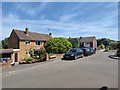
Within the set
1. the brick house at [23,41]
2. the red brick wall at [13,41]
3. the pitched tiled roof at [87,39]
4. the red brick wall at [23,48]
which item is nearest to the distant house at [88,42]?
the pitched tiled roof at [87,39]

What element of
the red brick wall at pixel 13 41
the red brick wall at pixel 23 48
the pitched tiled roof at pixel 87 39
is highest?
the pitched tiled roof at pixel 87 39

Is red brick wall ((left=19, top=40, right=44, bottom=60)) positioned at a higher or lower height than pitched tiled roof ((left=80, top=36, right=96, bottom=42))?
lower

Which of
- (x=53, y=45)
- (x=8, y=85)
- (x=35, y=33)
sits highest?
(x=35, y=33)

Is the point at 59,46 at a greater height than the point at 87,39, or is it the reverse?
the point at 87,39

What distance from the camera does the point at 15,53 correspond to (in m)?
39.9

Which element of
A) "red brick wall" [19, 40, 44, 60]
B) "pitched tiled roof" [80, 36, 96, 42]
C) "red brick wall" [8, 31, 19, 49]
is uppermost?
"pitched tiled roof" [80, 36, 96, 42]

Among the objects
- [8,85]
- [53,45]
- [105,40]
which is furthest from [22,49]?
[105,40]

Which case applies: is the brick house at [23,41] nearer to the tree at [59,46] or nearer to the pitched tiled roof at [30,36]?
the pitched tiled roof at [30,36]

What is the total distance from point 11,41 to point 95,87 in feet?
121

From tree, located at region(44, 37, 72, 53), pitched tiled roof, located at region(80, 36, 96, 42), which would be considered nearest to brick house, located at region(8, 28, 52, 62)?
tree, located at region(44, 37, 72, 53)

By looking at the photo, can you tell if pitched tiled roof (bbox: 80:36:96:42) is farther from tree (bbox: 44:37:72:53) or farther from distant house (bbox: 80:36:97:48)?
tree (bbox: 44:37:72:53)

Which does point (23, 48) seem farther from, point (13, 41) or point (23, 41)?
point (13, 41)

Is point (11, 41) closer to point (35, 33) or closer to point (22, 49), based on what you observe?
point (22, 49)

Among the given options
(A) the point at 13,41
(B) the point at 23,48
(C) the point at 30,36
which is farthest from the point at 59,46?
(A) the point at 13,41
